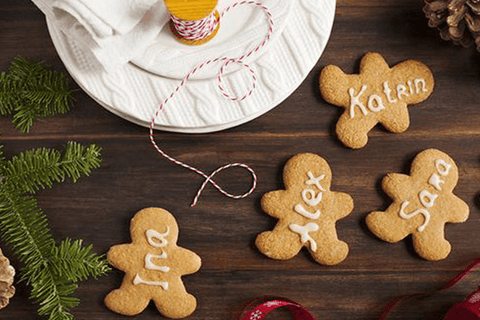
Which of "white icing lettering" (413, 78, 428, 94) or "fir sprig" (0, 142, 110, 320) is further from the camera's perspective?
"white icing lettering" (413, 78, 428, 94)

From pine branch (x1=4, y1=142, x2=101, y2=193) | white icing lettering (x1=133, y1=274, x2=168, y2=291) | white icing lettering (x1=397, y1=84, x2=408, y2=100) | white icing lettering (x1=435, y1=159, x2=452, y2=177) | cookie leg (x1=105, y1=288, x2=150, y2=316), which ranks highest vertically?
white icing lettering (x1=397, y1=84, x2=408, y2=100)

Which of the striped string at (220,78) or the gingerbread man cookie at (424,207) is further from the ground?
the striped string at (220,78)

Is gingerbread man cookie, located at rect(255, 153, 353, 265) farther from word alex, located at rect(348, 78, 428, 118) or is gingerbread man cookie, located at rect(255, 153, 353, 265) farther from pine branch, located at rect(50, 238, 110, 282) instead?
pine branch, located at rect(50, 238, 110, 282)

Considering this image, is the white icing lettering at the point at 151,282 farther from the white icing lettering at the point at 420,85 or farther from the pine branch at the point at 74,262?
the white icing lettering at the point at 420,85

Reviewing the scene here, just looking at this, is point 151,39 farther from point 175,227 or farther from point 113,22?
point 175,227

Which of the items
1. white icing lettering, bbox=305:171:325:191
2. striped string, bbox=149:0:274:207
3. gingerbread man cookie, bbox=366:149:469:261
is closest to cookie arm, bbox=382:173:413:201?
gingerbread man cookie, bbox=366:149:469:261

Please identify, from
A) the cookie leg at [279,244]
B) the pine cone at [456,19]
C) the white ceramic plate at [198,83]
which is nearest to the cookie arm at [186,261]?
the cookie leg at [279,244]

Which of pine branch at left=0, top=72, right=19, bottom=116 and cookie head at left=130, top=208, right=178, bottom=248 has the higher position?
pine branch at left=0, top=72, right=19, bottom=116
